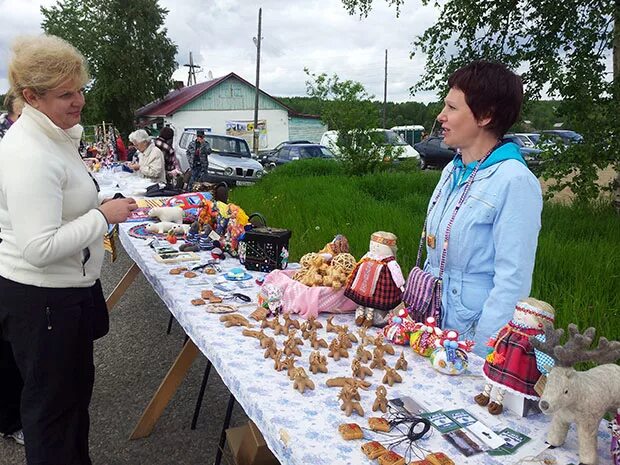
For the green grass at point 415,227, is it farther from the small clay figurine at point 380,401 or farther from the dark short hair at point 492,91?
the small clay figurine at point 380,401

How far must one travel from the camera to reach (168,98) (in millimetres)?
30531

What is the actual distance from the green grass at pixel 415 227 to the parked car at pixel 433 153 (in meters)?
9.06

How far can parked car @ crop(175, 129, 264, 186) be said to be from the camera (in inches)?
466

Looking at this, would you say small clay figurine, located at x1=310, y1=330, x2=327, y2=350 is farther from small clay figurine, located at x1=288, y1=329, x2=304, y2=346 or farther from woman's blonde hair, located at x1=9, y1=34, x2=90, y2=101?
woman's blonde hair, located at x1=9, y1=34, x2=90, y2=101

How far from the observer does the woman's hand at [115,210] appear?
168 centimetres

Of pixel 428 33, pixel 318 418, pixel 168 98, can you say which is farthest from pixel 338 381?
pixel 168 98

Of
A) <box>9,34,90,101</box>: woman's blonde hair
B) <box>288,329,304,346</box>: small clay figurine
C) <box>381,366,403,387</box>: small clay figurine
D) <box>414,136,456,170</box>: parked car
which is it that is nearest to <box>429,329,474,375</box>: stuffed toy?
<box>381,366,403,387</box>: small clay figurine

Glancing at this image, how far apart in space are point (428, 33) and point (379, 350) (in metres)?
5.41

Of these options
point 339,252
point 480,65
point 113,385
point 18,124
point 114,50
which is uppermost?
point 114,50

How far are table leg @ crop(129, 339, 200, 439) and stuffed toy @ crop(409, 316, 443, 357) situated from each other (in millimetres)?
1099

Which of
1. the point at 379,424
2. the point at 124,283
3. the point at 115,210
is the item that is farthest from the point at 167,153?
the point at 379,424

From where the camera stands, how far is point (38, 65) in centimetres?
154

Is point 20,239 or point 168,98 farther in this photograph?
point 168,98

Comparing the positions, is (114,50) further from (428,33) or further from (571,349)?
(571,349)
